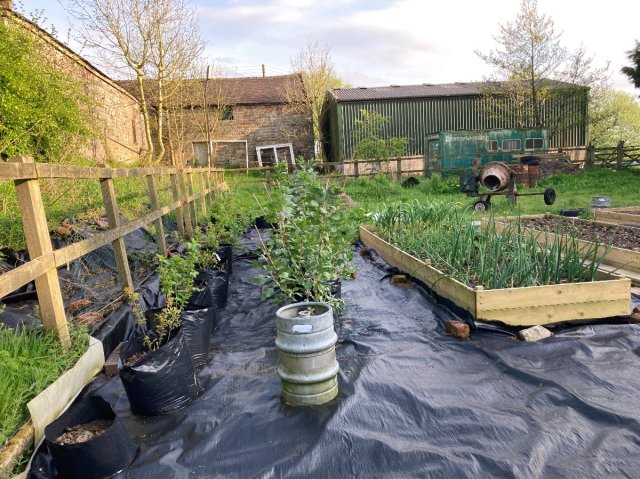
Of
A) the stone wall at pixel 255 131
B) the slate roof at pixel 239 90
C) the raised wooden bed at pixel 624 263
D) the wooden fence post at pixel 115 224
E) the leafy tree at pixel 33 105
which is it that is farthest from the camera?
the stone wall at pixel 255 131

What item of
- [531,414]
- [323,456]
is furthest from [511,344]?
[323,456]

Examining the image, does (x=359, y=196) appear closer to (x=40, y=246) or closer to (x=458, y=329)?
(x=458, y=329)

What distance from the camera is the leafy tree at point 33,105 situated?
675 centimetres

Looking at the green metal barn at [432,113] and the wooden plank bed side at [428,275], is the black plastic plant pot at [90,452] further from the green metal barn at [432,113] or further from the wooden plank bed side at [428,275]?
the green metal barn at [432,113]

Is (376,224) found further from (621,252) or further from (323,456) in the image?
(323,456)

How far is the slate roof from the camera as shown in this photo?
1995cm

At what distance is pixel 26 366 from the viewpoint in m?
2.19

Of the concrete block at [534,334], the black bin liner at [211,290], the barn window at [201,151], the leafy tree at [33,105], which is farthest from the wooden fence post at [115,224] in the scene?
the barn window at [201,151]

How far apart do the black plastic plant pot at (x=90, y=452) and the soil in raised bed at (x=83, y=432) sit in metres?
0.02

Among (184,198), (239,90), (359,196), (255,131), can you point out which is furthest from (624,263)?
(239,90)

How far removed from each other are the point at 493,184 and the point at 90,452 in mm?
8920

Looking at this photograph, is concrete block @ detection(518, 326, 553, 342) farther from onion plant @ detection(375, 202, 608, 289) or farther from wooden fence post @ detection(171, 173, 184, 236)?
wooden fence post @ detection(171, 173, 184, 236)

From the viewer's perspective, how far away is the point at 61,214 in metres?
Result: 5.07

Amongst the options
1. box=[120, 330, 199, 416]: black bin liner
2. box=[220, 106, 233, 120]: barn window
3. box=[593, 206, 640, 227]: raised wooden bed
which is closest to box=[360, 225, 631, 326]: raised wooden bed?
box=[120, 330, 199, 416]: black bin liner
